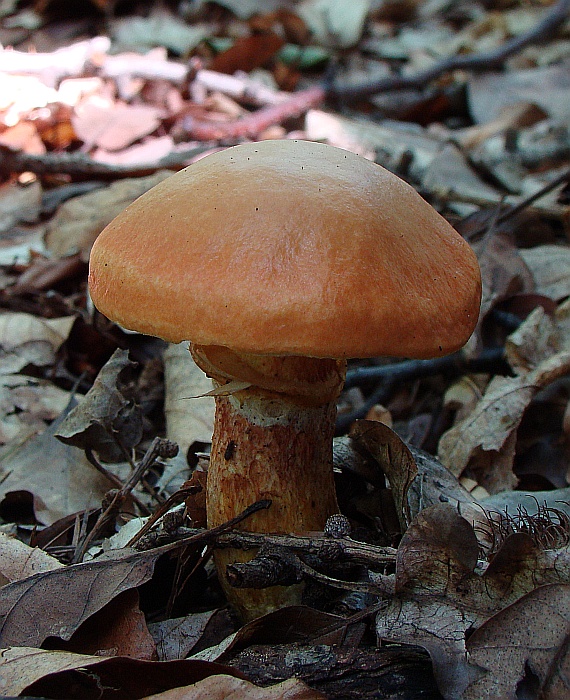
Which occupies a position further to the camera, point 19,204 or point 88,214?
point 19,204

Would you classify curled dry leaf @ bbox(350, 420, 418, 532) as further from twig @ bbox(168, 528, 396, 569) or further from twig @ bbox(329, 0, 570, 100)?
twig @ bbox(329, 0, 570, 100)

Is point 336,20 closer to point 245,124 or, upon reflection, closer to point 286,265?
point 245,124

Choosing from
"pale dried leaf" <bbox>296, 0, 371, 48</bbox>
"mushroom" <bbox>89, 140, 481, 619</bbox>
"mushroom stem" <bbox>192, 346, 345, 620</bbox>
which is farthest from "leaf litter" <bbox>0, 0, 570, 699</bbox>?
"pale dried leaf" <bbox>296, 0, 371, 48</bbox>

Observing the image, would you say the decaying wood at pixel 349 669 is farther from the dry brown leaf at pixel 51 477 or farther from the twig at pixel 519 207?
the twig at pixel 519 207

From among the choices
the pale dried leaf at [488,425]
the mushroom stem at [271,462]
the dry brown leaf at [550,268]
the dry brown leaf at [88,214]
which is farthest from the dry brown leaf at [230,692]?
the dry brown leaf at [88,214]

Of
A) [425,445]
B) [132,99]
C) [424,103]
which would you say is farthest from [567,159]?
[132,99]

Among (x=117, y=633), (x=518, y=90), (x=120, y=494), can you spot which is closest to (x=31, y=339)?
(x=120, y=494)
